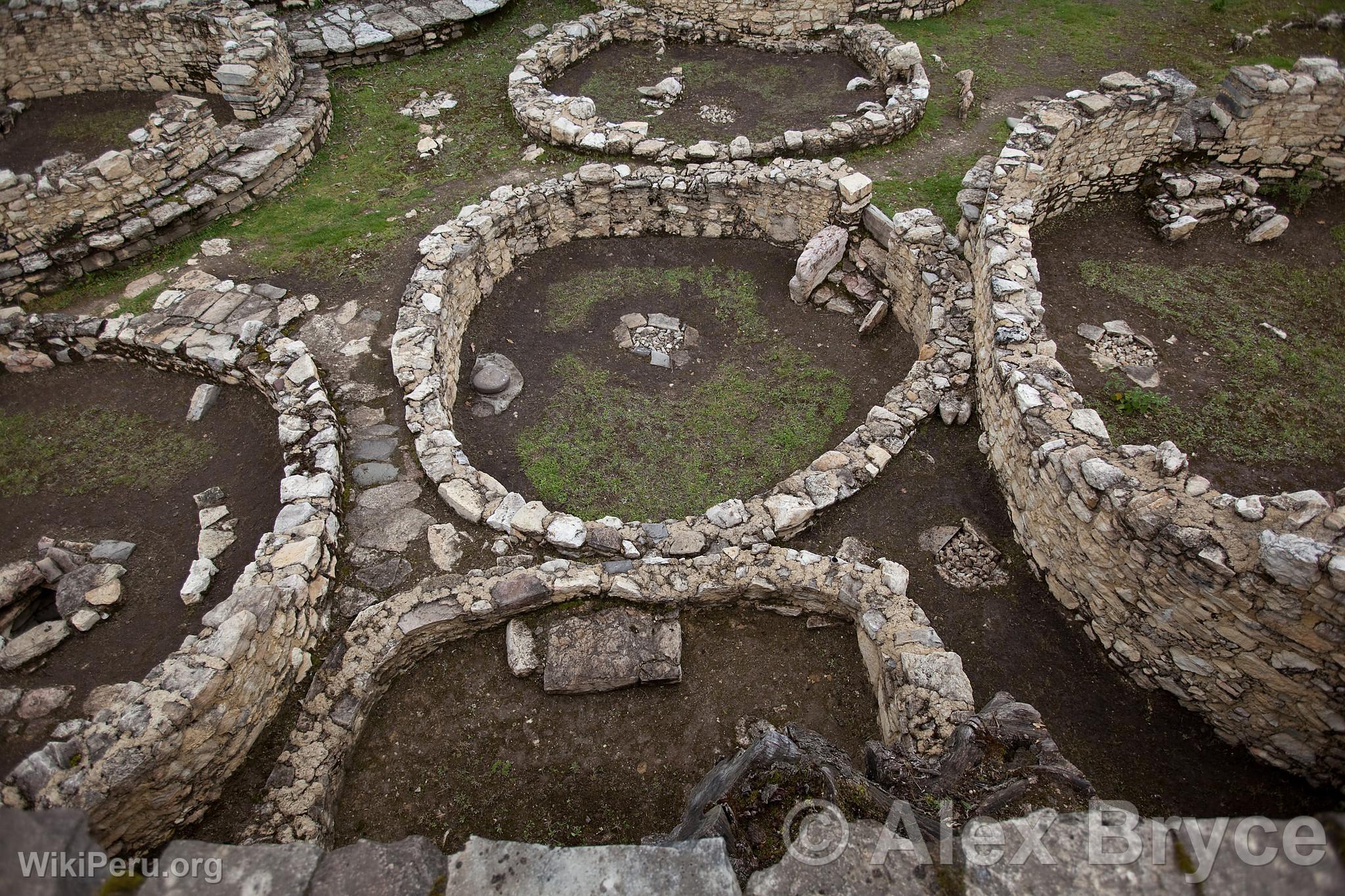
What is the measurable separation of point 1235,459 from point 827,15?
11.0m

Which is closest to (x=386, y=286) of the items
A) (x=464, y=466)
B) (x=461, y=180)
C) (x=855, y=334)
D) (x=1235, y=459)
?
(x=461, y=180)

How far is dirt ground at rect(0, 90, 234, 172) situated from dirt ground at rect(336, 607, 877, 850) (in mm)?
11222

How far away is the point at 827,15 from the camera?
46.6 ft

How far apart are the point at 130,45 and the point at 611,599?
45.5ft

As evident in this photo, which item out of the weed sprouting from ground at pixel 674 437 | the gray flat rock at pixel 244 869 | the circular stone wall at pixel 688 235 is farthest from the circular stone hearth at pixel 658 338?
the gray flat rock at pixel 244 869

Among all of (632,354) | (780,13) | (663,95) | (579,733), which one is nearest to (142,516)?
(579,733)

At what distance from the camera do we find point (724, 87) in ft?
44.5

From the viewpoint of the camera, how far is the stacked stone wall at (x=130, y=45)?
1252 centimetres

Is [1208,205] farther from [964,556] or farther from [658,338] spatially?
[658,338]

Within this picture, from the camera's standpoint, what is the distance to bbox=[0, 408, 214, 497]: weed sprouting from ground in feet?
27.0

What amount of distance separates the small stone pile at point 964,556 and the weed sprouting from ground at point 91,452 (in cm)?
794

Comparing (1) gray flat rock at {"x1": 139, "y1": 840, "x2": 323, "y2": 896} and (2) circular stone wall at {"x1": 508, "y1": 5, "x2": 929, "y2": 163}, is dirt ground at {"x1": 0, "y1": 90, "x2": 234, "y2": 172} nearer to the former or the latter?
(2) circular stone wall at {"x1": 508, "y1": 5, "x2": 929, "y2": 163}

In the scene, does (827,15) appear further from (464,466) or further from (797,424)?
(464,466)

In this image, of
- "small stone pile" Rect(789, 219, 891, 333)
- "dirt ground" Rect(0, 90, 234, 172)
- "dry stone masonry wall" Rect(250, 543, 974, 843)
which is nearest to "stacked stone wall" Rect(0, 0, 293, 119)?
"dirt ground" Rect(0, 90, 234, 172)
